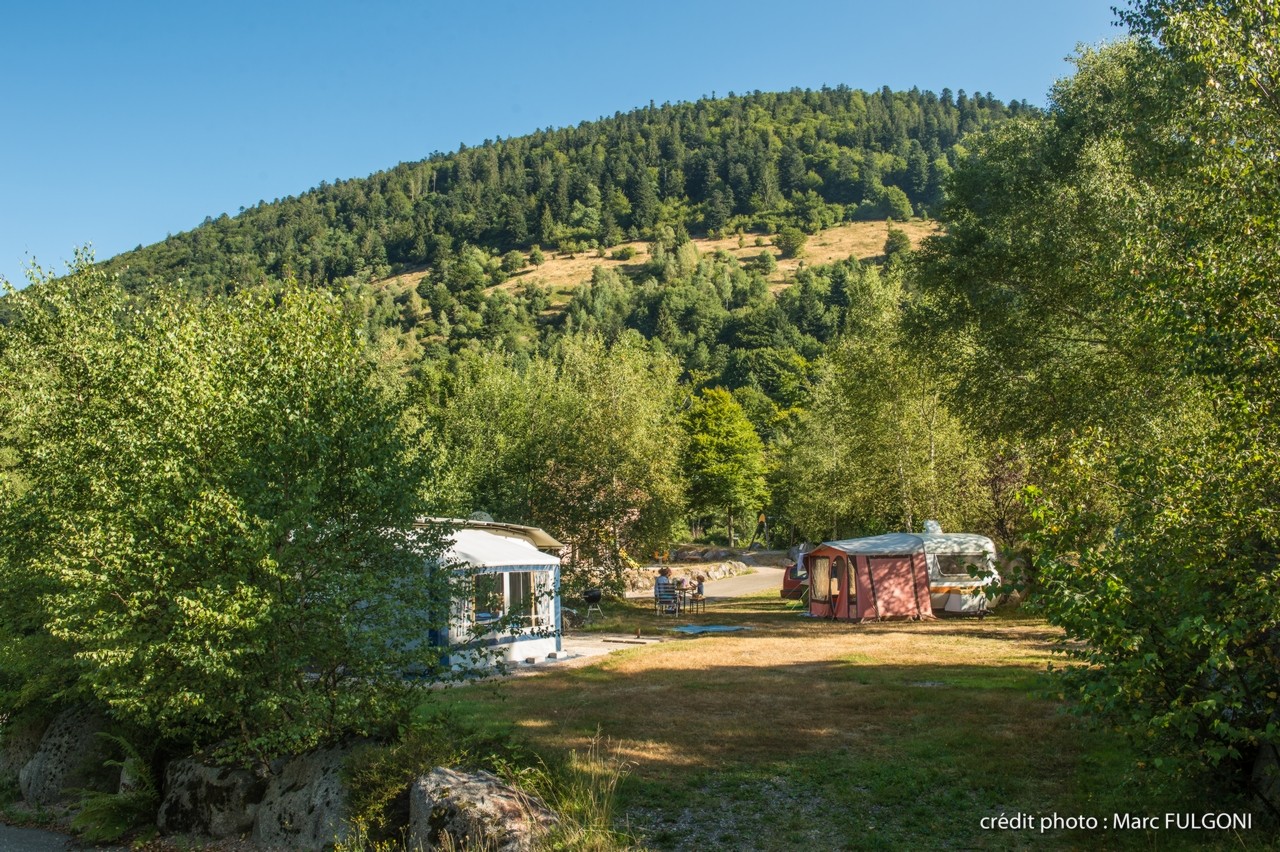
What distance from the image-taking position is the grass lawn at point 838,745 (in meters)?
6.99

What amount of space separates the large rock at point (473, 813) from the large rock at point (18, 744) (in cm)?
846

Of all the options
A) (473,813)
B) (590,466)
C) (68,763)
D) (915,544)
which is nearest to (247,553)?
(473,813)

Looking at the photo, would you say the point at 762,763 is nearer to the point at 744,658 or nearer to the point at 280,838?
the point at 280,838

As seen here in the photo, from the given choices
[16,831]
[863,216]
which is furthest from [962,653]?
[863,216]

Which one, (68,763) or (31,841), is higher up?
(68,763)

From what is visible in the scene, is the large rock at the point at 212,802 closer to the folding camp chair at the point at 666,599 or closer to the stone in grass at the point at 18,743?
the stone in grass at the point at 18,743

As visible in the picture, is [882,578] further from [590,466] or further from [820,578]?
[590,466]

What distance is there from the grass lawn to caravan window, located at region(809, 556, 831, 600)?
749 centimetres

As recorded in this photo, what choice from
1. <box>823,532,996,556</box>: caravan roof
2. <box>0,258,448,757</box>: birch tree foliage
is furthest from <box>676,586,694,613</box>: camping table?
<box>0,258,448,757</box>: birch tree foliage

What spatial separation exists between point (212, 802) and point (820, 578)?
18.8 meters

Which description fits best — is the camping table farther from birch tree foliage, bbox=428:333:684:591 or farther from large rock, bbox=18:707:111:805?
large rock, bbox=18:707:111:805

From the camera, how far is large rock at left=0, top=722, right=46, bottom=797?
1259 centimetres

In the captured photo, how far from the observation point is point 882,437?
92.8 feet

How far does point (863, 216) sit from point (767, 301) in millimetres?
57454
